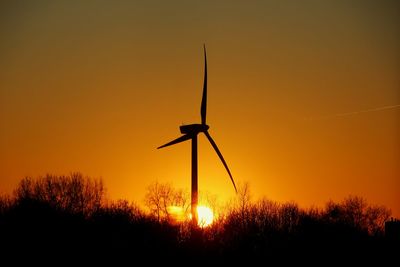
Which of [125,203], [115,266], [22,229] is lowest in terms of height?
[115,266]

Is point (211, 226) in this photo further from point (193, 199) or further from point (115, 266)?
point (193, 199)

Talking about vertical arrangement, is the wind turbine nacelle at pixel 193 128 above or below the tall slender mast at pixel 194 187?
above

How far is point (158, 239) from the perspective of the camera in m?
65.5

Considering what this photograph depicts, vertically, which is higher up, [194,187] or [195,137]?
[195,137]

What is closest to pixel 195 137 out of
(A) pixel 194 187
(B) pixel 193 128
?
(B) pixel 193 128

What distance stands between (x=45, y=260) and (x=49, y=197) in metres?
31.0

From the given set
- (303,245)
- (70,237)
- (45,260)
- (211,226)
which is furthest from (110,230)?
(303,245)

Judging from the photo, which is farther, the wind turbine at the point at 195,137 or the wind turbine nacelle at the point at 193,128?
the wind turbine nacelle at the point at 193,128

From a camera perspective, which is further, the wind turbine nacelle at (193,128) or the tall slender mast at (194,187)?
the wind turbine nacelle at (193,128)

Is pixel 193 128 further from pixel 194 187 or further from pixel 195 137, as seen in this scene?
pixel 194 187

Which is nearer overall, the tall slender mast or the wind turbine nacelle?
the tall slender mast

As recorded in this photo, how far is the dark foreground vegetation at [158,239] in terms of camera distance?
61.4 m

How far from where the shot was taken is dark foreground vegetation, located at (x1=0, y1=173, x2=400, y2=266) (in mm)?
61375

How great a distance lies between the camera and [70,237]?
2501 inches
